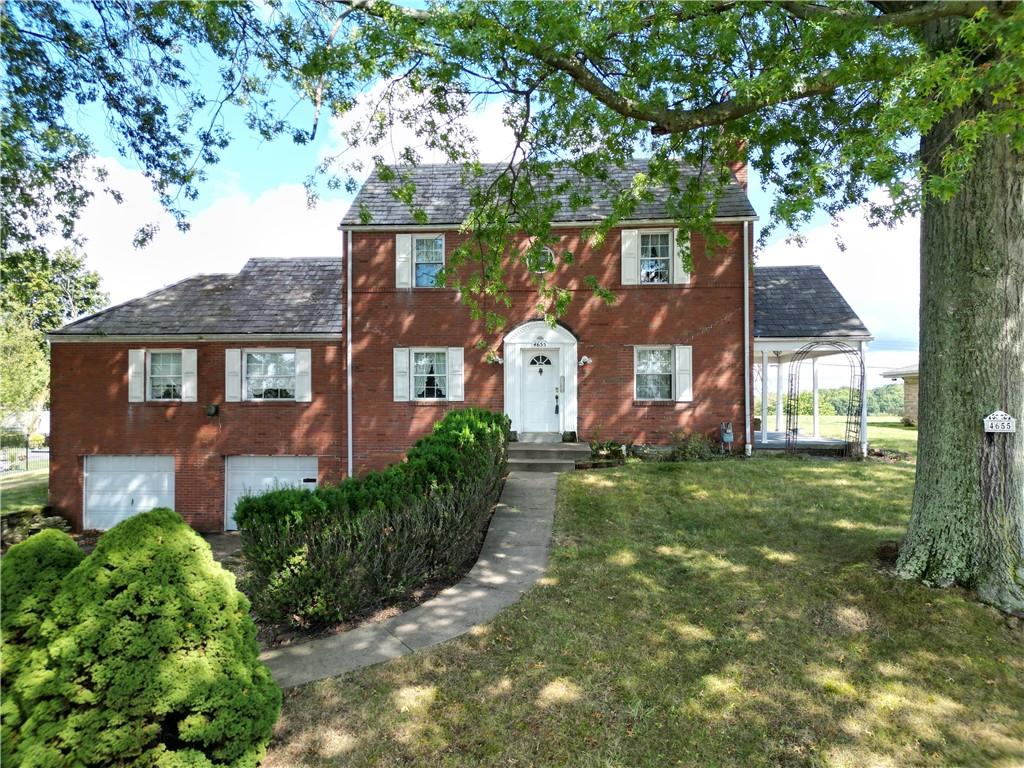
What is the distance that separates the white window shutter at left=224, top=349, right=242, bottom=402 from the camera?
45.3 ft

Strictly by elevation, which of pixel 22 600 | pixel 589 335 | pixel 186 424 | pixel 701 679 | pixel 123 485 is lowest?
pixel 123 485

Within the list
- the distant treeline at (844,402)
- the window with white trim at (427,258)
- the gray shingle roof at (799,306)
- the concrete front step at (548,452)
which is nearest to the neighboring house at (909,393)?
the distant treeline at (844,402)

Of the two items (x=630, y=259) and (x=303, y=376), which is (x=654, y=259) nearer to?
(x=630, y=259)

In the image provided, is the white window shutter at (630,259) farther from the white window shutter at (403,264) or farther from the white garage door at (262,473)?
the white garage door at (262,473)

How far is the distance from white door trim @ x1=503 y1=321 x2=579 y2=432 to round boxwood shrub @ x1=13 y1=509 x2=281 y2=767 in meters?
10.1

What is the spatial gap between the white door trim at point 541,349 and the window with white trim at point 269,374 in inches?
242

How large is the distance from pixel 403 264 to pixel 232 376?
575 centimetres

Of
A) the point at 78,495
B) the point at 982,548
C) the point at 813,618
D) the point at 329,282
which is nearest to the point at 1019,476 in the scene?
the point at 982,548

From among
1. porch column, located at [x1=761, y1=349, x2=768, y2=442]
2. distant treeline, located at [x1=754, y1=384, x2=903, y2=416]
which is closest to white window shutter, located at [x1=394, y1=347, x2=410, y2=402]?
porch column, located at [x1=761, y1=349, x2=768, y2=442]

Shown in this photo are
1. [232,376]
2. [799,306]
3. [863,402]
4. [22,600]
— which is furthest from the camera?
[799,306]

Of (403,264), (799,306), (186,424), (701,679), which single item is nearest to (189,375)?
(186,424)

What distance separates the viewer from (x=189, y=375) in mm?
13852

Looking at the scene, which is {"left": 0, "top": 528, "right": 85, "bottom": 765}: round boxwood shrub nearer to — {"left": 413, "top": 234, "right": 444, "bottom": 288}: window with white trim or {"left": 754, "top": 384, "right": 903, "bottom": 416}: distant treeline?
{"left": 413, "top": 234, "right": 444, "bottom": 288}: window with white trim

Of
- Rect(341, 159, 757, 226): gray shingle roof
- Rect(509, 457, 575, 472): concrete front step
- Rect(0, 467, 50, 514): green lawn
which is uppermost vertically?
Rect(341, 159, 757, 226): gray shingle roof
